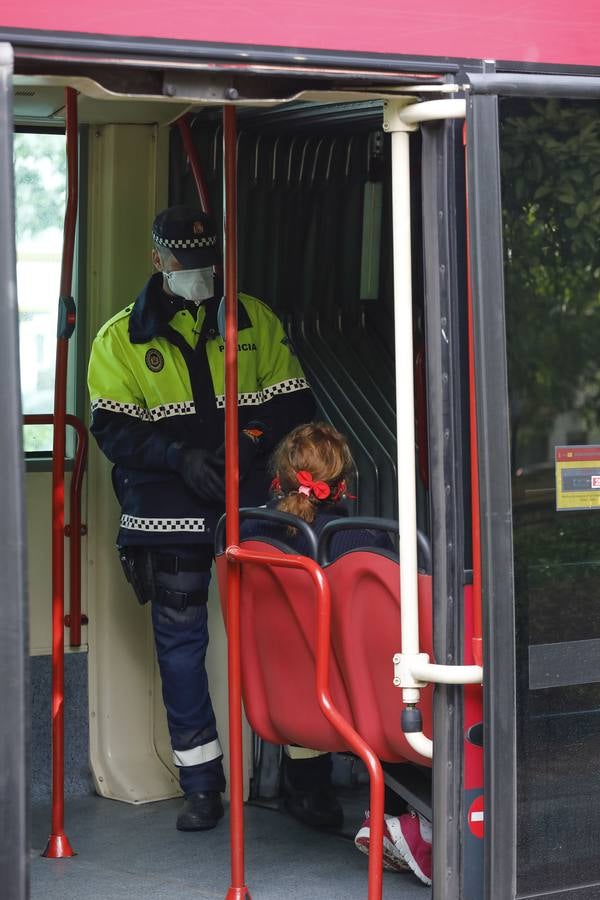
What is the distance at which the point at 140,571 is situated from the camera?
4449 mm

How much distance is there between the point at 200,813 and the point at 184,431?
3.56ft

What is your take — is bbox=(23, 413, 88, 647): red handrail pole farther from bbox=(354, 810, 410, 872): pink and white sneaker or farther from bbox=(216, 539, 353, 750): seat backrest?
bbox=(354, 810, 410, 872): pink and white sneaker

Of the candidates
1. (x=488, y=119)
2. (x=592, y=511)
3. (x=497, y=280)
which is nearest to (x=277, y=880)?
(x=592, y=511)

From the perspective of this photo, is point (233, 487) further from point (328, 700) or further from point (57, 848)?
point (57, 848)

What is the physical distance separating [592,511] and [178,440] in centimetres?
159

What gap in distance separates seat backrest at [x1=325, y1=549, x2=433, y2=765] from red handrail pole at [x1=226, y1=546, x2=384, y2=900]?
0.23 feet

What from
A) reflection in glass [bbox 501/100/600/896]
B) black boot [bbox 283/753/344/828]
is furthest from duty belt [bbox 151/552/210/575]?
reflection in glass [bbox 501/100/600/896]

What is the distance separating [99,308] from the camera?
15.7 feet

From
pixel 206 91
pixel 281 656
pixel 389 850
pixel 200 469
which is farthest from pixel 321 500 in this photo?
pixel 206 91

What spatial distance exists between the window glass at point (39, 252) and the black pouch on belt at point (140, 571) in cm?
55

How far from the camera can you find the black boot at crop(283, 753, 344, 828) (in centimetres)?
432

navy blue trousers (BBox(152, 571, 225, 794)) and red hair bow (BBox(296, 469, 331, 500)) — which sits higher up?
red hair bow (BBox(296, 469, 331, 500))

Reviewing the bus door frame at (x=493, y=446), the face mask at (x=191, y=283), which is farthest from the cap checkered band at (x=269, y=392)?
the bus door frame at (x=493, y=446)

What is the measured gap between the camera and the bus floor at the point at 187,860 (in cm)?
376
